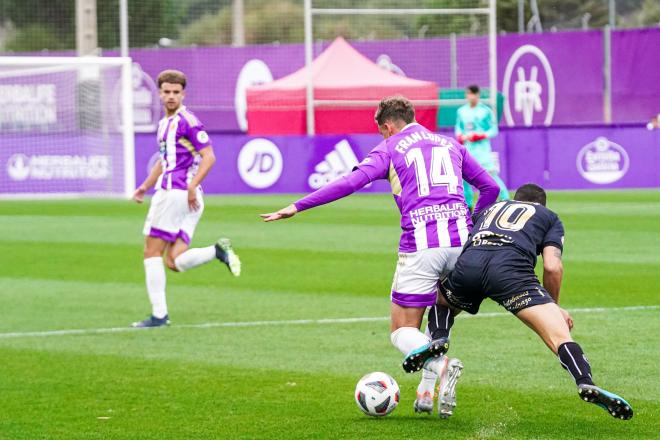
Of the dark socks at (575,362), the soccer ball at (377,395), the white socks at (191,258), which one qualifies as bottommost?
the soccer ball at (377,395)

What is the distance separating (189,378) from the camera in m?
8.61

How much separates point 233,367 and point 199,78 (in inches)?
1155

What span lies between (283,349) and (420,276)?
261 centimetres

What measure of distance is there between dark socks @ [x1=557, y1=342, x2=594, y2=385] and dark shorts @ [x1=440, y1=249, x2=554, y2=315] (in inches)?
12.4

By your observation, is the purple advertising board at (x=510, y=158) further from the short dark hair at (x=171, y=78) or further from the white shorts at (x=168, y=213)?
the short dark hair at (x=171, y=78)

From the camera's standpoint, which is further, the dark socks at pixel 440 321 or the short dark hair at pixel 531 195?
the dark socks at pixel 440 321

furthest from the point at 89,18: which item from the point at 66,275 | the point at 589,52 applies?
the point at 66,275

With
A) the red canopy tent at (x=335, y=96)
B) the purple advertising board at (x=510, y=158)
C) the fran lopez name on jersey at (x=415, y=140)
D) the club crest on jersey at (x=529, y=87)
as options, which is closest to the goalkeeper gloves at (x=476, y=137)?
the purple advertising board at (x=510, y=158)

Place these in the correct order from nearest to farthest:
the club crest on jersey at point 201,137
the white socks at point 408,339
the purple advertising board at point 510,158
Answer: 1. the white socks at point 408,339
2. the club crest on jersey at point 201,137
3. the purple advertising board at point 510,158

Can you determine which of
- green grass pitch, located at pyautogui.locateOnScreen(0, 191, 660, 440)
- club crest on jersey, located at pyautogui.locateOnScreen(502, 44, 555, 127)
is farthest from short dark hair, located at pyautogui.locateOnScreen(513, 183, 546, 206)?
club crest on jersey, located at pyautogui.locateOnScreen(502, 44, 555, 127)

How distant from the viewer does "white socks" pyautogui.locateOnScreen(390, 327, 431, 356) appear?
7.10 meters

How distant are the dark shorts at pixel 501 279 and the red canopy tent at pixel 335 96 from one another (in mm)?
23292

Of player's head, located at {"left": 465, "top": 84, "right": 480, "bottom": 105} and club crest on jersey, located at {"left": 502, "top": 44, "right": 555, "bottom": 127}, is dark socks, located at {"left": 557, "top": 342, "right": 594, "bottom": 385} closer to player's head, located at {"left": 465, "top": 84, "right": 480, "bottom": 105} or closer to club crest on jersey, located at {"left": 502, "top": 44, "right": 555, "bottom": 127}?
player's head, located at {"left": 465, "top": 84, "right": 480, "bottom": 105}

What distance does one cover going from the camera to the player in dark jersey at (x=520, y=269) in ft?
22.1
